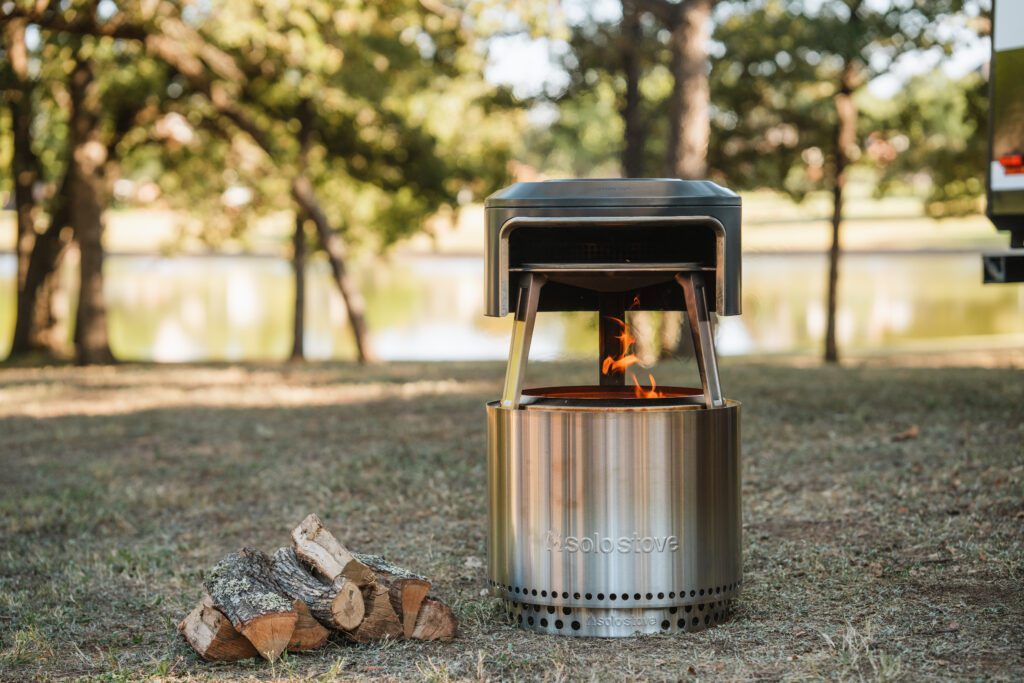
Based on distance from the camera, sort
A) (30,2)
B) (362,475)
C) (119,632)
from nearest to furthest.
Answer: (119,632) → (362,475) → (30,2)

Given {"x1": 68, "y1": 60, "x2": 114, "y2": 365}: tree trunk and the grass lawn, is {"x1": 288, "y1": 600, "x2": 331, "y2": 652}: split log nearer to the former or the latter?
the grass lawn

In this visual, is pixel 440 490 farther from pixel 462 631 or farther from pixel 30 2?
pixel 30 2

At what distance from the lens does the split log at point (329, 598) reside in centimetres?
446

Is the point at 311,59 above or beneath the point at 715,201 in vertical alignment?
above

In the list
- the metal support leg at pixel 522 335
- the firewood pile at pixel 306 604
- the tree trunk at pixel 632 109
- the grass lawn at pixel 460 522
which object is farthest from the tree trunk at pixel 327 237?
the metal support leg at pixel 522 335

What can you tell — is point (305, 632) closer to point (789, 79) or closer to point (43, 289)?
point (789, 79)

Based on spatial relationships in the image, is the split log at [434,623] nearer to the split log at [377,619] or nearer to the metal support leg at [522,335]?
the split log at [377,619]

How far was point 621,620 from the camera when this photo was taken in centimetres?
453

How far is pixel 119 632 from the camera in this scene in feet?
16.4

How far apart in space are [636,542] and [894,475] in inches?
125

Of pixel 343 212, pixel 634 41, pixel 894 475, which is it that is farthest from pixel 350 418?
pixel 343 212

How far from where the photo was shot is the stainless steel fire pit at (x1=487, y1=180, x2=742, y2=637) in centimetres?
445

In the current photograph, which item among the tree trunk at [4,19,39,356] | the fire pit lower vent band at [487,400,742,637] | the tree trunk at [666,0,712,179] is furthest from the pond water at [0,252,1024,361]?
the fire pit lower vent band at [487,400,742,637]

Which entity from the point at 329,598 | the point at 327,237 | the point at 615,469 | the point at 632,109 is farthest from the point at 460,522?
the point at 632,109
